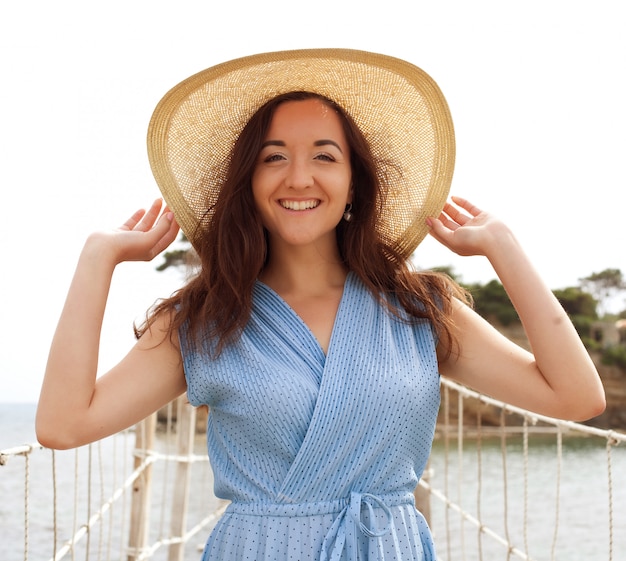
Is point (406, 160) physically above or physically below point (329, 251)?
above

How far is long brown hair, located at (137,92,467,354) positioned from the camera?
1.68 meters

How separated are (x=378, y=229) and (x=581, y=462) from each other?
27.1 metres

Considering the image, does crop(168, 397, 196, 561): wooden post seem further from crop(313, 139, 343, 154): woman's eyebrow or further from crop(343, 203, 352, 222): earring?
crop(313, 139, 343, 154): woman's eyebrow

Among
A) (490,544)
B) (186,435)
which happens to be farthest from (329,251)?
(490,544)

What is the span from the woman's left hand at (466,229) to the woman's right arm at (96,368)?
0.57m

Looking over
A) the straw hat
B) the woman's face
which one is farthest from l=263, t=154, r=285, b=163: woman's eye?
the straw hat

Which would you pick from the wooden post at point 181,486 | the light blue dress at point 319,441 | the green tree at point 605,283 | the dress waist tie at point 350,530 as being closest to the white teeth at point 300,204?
the light blue dress at point 319,441

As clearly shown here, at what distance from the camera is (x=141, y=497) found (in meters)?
3.68

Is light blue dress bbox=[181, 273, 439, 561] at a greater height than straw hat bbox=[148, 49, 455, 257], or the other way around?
straw hat bbox=[148, 49, 455, 257]

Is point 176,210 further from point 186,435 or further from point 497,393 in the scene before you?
point 186,435

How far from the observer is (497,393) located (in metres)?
1.64

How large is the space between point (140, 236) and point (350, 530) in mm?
677

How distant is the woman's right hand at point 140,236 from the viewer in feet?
5.35

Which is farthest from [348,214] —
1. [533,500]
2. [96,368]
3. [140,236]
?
[533,500]
